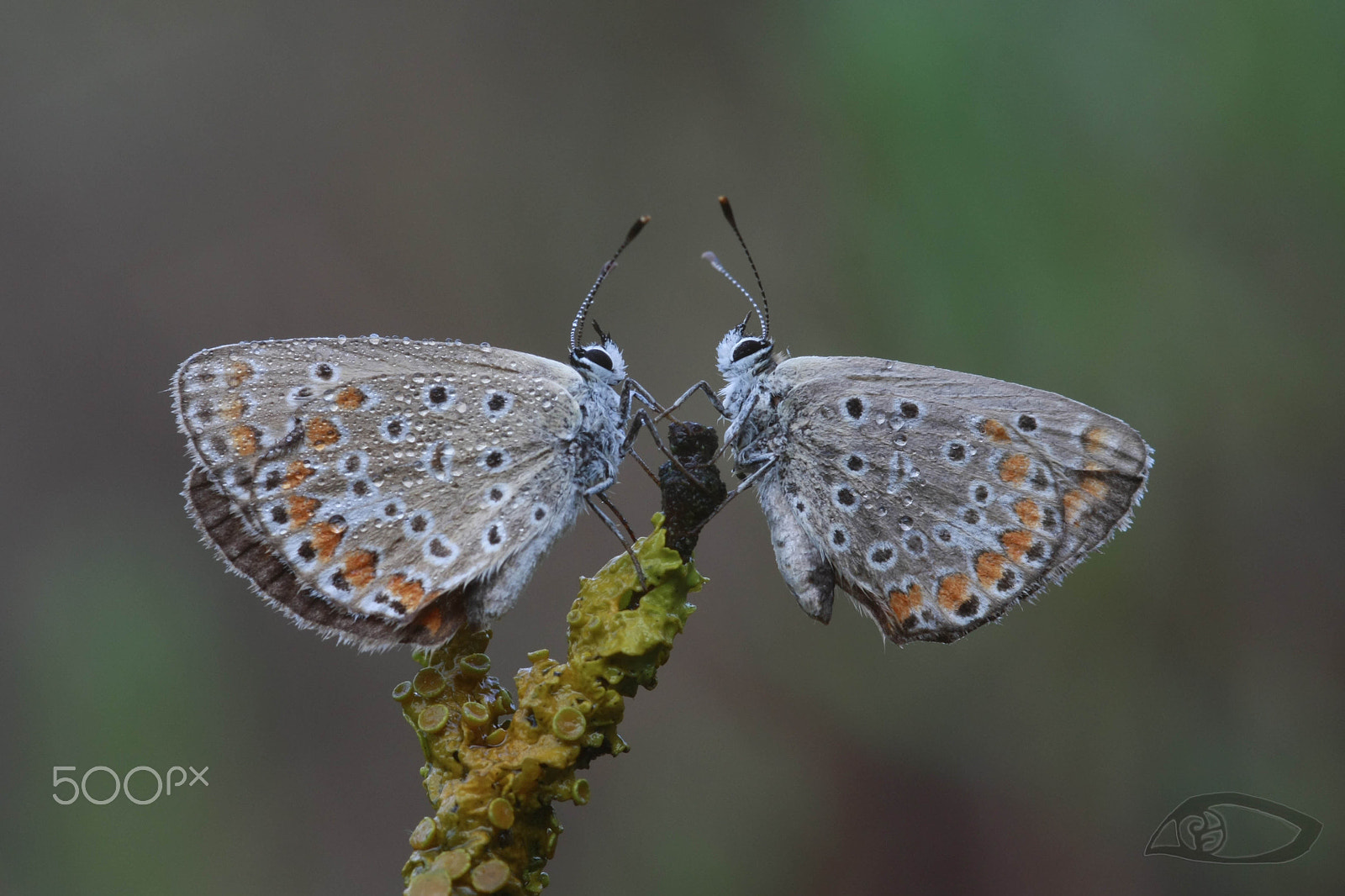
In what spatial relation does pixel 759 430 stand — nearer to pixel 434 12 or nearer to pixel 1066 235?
pixel 1066 235

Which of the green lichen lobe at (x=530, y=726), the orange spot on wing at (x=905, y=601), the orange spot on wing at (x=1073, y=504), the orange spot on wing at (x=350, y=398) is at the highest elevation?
the orange spot on wing at (x=350, y=398)

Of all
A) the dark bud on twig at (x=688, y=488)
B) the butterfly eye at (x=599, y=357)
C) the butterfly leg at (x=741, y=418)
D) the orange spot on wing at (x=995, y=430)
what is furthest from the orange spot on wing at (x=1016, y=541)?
the butterfly eye at (x=599, y=357)

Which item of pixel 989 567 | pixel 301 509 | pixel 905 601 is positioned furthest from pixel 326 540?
pixel 989 567

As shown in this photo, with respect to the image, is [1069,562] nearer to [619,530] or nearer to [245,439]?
[619,530]

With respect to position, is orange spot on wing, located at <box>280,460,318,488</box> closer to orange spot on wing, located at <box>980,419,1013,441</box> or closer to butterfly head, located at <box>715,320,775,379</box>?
butterfly head, located at <box>715,320,775,379</box>

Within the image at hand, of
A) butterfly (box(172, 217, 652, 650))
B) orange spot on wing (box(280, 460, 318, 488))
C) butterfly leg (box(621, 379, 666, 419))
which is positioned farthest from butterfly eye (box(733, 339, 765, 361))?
orange spot on wing (box(280, 460, 318, 488))

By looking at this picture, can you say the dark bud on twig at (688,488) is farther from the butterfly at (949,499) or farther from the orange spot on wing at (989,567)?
the orange spot on wing at (989,567)

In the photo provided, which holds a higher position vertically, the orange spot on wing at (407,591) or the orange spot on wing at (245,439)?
the orange spot on wing at (245,439)
